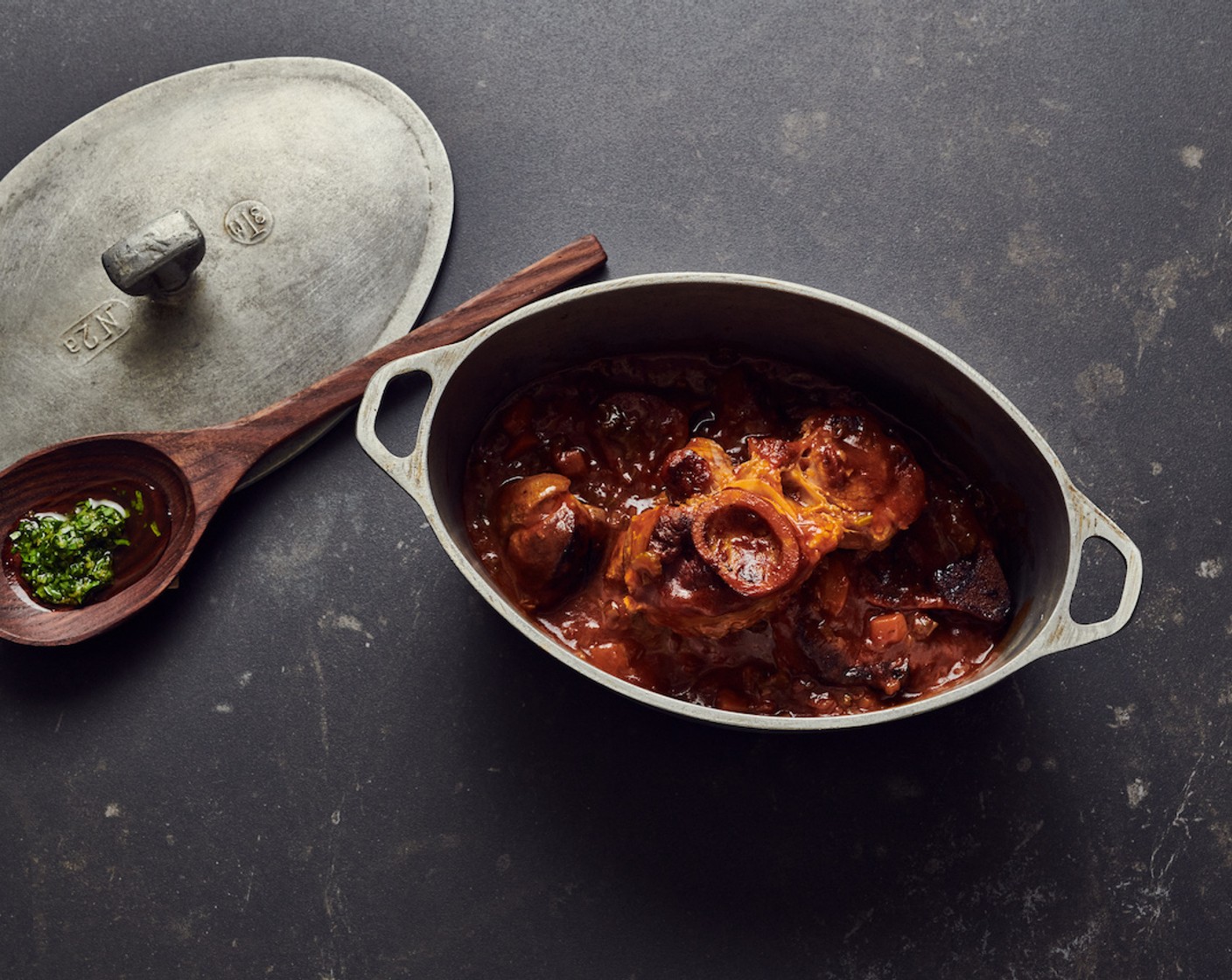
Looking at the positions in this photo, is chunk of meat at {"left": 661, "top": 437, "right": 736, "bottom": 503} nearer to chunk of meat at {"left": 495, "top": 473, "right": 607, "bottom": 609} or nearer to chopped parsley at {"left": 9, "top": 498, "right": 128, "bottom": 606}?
chunk of meat at {"left": 495, "top": 473, "right": 607, "bottom": 609}

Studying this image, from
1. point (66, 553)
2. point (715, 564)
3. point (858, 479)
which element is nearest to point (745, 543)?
point (715, 564)

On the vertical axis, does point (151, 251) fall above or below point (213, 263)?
above

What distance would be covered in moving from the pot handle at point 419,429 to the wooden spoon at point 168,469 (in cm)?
45

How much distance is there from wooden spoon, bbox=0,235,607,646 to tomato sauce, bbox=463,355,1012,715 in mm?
312

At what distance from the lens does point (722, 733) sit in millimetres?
2604

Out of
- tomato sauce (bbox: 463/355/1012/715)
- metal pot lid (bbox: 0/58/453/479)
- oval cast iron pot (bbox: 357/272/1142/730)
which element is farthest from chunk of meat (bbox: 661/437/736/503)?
metal pot lid (bbox: 0/58/453/479)

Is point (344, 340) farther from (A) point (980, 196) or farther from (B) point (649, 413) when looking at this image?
(A) point (980, 196)

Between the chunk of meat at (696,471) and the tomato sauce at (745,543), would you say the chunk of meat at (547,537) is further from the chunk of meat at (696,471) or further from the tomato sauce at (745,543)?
the chunk of meat at (696,471)

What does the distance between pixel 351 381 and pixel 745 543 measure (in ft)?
3.52

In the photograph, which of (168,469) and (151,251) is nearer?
(151,251)

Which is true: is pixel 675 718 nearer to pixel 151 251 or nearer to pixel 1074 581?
pixel 1074 581

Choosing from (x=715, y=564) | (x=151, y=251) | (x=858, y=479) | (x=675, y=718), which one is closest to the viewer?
(x=715, y=564)

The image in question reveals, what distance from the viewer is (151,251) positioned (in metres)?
2.46

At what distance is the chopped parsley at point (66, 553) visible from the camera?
8.52 ft
